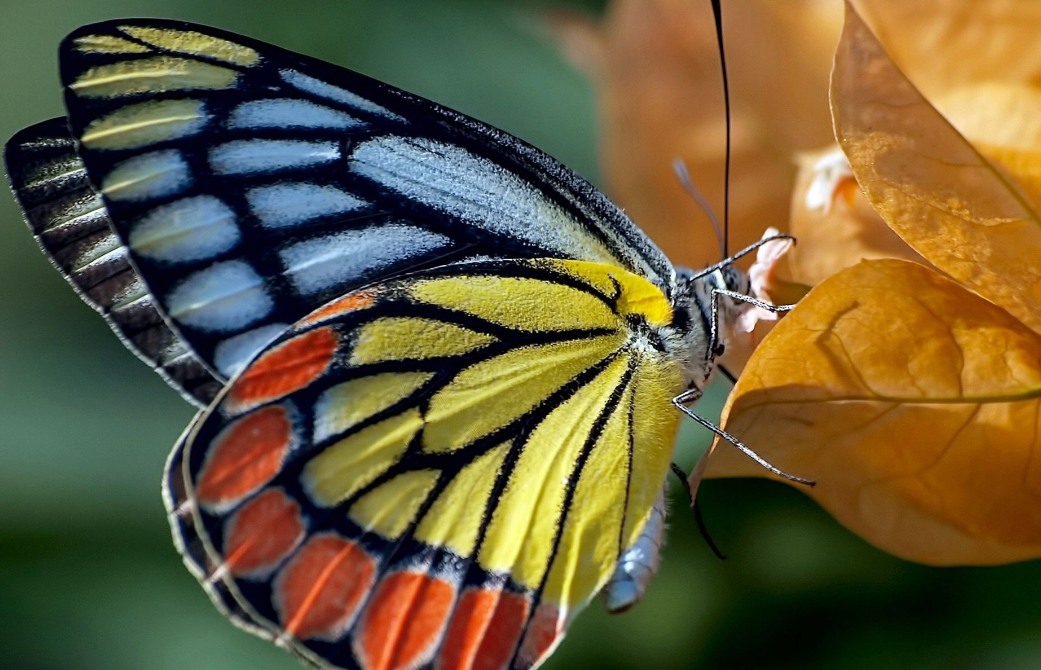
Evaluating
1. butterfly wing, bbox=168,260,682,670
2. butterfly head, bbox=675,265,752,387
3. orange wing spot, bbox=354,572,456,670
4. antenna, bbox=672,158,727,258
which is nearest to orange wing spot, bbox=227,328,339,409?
butterfly wing, bbox=168,260,682,670

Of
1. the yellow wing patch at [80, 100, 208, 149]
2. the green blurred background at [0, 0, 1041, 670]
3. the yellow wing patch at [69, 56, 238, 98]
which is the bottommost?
the green blurred background at [0, 0, 1041, 670]

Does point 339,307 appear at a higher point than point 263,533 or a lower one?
higher

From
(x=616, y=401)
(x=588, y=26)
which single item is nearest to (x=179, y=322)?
(x=616, y=401)

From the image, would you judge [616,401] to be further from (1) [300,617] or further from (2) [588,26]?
(2) [588,26]

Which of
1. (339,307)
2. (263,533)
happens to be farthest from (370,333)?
(263,533)

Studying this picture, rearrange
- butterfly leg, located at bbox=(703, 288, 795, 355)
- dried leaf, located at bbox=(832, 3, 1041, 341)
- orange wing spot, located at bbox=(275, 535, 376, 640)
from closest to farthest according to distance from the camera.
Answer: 1. dried leaf, located at bbox=(832, 3, 1041, 341)
2. orange wing spot, located at bbox=(275, 535, 376, 640)
3. butterfly leg, located at bbox=(703, 288, 795, 355)

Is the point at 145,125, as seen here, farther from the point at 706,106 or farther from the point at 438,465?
the point at 706,106

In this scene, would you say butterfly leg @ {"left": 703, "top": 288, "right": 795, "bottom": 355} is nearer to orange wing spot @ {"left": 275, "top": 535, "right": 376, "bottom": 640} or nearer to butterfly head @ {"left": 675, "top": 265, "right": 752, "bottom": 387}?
butterfly head @ {"left": 675, "top": 265, "right": 752, "bottom": 387}

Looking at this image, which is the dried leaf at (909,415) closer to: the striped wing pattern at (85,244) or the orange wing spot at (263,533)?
the orange wing spot at (263,533)
